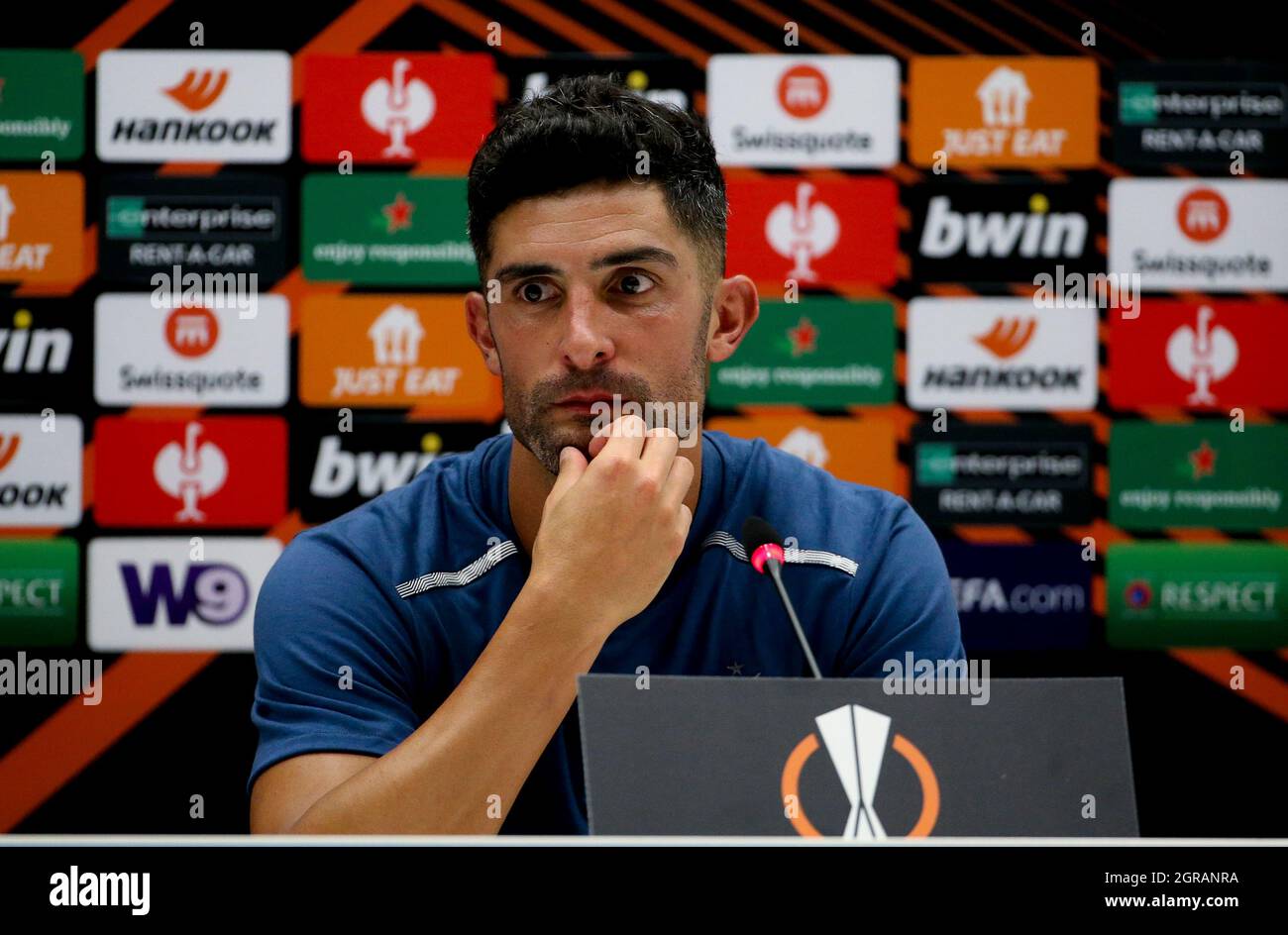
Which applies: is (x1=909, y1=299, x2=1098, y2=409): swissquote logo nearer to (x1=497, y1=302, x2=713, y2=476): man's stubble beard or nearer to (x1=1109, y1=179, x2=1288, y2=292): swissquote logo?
(x1=1109, y1=179, x2=1288, y2=292): swissquote logo

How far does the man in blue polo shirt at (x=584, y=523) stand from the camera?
112 cm

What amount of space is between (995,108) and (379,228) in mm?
1503

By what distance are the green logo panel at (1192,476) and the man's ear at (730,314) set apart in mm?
1635

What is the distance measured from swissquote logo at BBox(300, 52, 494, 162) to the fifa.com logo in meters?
1.68

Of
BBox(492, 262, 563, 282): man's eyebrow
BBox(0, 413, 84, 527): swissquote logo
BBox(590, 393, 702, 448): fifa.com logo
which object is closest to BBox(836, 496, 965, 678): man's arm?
BBox(590, 393, 702, 448): fifa.com logo

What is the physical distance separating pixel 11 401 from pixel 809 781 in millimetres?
2569

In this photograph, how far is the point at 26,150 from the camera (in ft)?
9.12

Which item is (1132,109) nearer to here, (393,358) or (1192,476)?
(1192,476)

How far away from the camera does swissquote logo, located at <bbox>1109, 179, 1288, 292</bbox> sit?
2801 mm

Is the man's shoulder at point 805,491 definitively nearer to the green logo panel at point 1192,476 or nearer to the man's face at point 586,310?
the man's face at point 586,310

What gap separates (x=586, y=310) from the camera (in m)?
1.23

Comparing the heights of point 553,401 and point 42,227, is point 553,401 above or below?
below

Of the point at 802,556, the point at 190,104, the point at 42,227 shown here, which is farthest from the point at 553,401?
the point at 42,227
